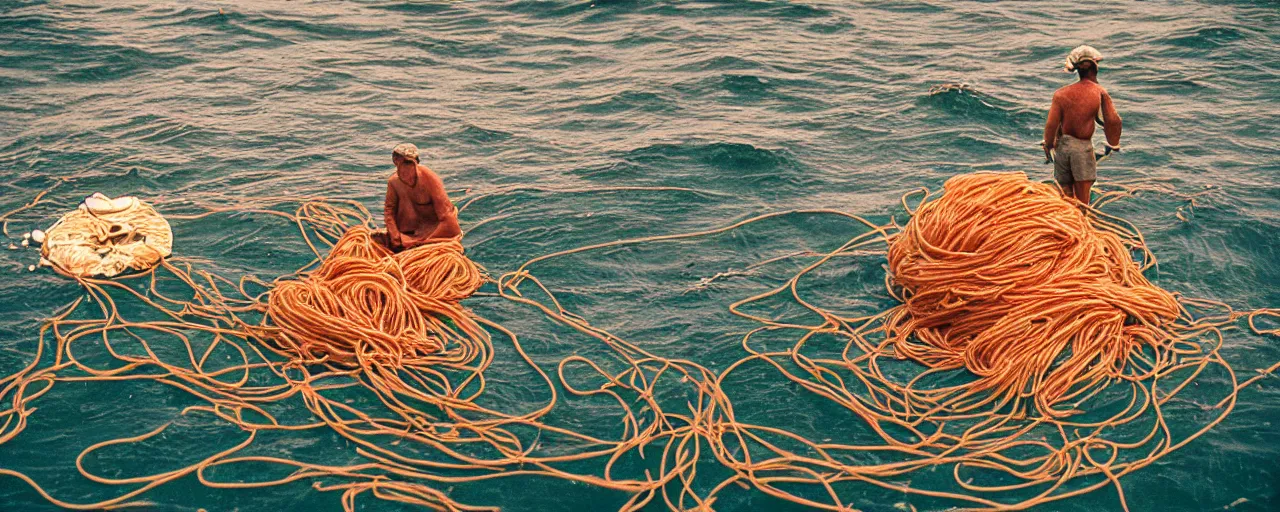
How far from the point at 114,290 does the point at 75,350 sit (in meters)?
0.92

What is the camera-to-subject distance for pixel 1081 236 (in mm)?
7945

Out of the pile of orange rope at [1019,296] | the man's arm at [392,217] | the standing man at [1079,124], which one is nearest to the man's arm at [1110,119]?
the standing man at [1079,124]

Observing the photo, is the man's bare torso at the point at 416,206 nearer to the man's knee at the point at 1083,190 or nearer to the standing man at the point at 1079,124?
the standing man at the point at 1079,124

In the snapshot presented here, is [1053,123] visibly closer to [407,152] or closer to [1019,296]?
[1019,296]

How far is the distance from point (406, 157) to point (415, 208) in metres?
0.54

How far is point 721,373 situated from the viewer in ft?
24.6

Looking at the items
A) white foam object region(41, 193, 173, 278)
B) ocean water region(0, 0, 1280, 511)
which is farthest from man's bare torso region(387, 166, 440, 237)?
white foam object region(41, 193, 173, 278)

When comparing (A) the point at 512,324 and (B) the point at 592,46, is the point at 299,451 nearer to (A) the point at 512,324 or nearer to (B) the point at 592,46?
(A) the point at 512,324

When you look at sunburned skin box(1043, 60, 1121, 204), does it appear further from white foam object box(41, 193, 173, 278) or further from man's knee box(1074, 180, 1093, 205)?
white foam object box(41, 193, 173, 278)

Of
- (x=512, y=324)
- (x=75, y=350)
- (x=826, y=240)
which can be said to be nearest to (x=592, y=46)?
(x=826, y=240)

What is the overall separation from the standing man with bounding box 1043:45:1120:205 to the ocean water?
35.6 inches

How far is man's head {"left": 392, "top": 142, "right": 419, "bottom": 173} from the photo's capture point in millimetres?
8281

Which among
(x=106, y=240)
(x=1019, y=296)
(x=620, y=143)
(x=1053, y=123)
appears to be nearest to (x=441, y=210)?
(x=106, y=240)

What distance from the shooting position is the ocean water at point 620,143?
23.1ft
